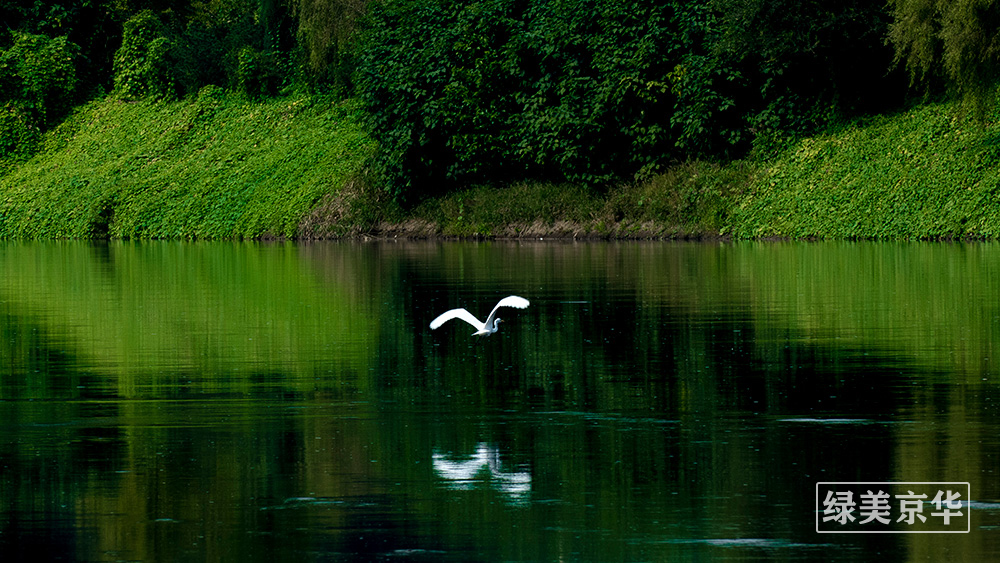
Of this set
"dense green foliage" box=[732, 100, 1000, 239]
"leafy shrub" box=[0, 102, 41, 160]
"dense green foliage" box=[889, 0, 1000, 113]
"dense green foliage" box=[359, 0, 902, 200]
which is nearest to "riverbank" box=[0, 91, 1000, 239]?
"dense green foliage" box=[732, 100, 1000, 239]

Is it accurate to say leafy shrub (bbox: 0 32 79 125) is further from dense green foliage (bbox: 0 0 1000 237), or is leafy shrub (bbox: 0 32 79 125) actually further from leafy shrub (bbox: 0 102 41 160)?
dense green foliage (bbox: 0 0 1000 237)

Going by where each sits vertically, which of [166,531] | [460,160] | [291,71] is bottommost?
[166,531]

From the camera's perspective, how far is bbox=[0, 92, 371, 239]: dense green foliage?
2010 inches

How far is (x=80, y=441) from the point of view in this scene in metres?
11.1

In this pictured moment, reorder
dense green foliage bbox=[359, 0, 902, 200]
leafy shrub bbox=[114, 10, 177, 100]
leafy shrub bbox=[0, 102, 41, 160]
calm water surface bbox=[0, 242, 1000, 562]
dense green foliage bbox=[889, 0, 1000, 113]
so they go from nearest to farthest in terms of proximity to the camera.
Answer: calm water surface bbox=[0, 242, 1000, 562] → dense green foliage bbox=[889, 0, 1000, 113] → dense green foliage bbox=[359, 0, 902, 200] → leafy shrub bbox=[114, 10, 177, 100] → leafy shrub bbox=[0, 102, 41, 160]

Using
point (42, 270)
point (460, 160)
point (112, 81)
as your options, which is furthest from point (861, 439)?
point (112, 81)

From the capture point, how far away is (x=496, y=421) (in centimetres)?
1175

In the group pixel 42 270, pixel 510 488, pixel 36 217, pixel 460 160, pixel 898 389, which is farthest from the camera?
pixel 36 217

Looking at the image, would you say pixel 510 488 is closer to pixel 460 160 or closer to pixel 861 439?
pixel 861 439

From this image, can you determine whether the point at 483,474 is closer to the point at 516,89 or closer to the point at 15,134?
the point at 516,89

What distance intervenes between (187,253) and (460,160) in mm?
Result: 8990

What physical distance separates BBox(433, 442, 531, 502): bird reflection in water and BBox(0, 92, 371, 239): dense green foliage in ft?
128

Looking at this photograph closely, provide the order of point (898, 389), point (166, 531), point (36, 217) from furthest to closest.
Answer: point (36, 217) → point (898, 389) → point (166, 531)

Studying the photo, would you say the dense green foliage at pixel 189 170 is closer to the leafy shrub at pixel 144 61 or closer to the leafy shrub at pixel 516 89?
the leafy shrub at pixel 144 61
